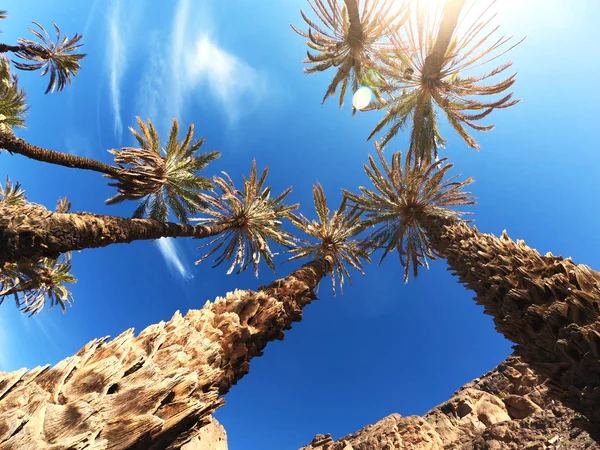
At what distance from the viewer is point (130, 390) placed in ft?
9.74

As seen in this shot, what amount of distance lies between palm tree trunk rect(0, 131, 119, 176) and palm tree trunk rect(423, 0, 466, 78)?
37.6ft

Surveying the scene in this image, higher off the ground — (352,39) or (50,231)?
(352,39)

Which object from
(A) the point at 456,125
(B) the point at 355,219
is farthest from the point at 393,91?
(B) the point at 355,219

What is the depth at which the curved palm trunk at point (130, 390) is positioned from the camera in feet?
7.63

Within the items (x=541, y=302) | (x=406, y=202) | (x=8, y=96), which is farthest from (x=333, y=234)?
(x=8, y=96)

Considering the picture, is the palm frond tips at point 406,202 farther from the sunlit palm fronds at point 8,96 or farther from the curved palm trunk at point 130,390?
the sunlit palm fronds at point 8,96

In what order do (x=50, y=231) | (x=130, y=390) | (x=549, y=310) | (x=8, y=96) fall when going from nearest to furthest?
(x=130, y=390) < (x=549, y=310) < (x=50, y=231) < (x=8, y=96)

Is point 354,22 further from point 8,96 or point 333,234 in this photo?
point 8,96

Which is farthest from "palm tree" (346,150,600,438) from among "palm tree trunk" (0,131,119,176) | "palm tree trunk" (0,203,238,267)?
"palm tree trunk" (0,131,119,176)

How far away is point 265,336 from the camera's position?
6223 mm

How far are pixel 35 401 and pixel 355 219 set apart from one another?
46.3 ft

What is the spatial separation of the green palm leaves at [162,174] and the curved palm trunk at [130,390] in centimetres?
771

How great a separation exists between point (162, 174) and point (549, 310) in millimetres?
12861

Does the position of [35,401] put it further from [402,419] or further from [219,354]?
[402,419]
